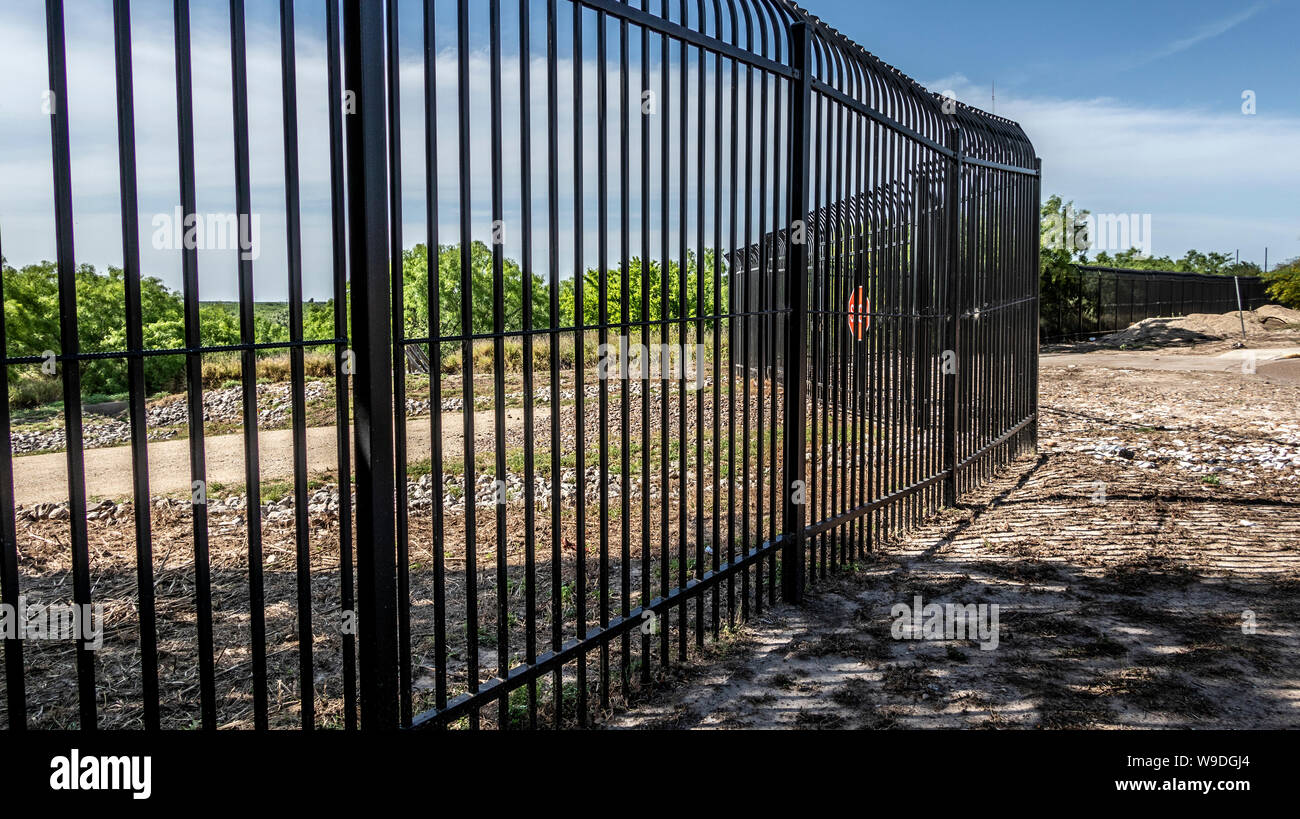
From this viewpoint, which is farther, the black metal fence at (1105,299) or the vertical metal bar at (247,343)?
the black metal fence at (1105,299)

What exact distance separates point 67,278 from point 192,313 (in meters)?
0.29

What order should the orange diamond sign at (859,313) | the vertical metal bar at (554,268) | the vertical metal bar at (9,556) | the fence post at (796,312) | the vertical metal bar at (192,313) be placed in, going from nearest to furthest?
the vertical metal bar at (9,556) < the vertical metal bar at (192,313) < the vertical metal bar at (554,268) < the fence post at (796,312) < the orange diamond sign at (859,313)

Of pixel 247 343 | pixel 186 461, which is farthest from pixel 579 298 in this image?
pixel 186 461

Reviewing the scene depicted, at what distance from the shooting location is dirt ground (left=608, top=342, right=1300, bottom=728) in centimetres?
380

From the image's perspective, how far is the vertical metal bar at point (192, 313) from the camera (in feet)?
7.41

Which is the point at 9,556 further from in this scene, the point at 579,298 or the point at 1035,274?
the point at 1035,274

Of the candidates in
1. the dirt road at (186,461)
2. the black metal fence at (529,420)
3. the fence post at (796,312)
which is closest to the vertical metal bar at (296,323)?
the black metal fence at (529,420)

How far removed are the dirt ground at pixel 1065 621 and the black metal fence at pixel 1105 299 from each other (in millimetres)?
22634

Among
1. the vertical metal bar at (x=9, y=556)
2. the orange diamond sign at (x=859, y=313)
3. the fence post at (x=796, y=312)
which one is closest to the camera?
the vertical metal bar at (x=9, y=556)

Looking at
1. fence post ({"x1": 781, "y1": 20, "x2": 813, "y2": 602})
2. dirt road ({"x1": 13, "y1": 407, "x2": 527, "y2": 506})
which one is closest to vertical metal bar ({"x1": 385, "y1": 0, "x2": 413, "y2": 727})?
fence post ({"x1": 781, "y1": 20, "x2": 813, "y2": 602})

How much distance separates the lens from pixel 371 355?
8.59ft

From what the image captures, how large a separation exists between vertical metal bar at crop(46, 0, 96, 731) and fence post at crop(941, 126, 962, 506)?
6.74 m

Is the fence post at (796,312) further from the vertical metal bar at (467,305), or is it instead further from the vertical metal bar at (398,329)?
the vertical metal bar at (398,329)
